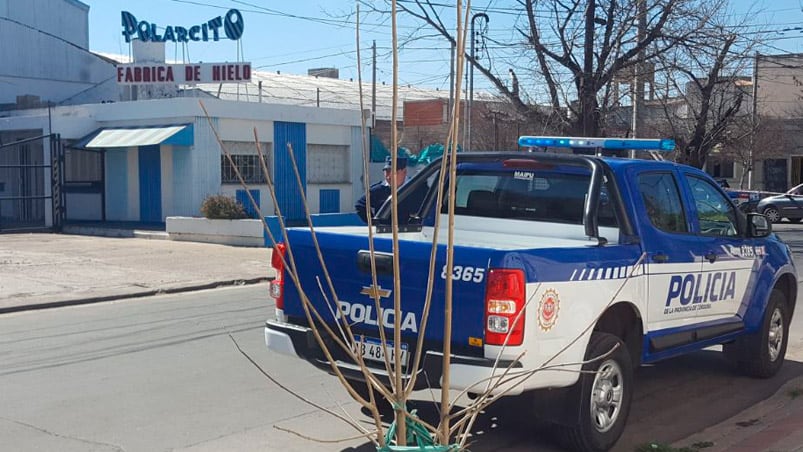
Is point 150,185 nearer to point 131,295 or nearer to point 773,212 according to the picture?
point 131,295

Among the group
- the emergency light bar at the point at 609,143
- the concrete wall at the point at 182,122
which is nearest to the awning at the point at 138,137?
the concrete wall at the point at 182,122

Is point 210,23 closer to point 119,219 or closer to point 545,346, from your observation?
point 119,219

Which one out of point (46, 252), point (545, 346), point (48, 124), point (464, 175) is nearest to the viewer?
point (545, 346)

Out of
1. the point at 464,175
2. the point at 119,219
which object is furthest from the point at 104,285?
the point at 119,219

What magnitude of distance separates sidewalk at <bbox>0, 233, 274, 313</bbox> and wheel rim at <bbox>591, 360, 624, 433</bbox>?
9.33 meters

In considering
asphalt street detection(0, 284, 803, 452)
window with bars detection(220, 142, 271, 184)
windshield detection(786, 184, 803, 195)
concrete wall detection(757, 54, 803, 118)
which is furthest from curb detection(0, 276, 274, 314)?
concrete wall detection(757, 54, 803, 118)

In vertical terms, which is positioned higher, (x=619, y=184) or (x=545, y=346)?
(x=619, y=184)

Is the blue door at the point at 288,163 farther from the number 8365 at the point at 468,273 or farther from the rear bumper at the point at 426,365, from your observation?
the number 8365 at the point at 468,273

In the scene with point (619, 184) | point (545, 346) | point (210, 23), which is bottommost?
point (545, 346)

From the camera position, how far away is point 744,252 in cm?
736

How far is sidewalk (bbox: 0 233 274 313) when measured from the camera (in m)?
13.6

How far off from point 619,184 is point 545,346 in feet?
5.52

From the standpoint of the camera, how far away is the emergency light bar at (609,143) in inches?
296

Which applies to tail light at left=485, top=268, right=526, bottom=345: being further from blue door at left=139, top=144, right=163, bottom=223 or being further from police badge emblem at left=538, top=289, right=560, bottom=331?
blue door at left=139, top=144, right=163, bottom=223
